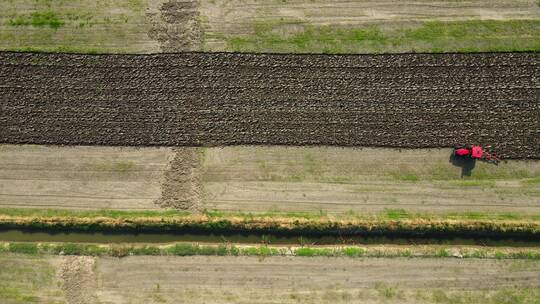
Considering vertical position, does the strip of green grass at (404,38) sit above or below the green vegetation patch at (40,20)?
below

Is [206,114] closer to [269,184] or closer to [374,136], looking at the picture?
[269,184]

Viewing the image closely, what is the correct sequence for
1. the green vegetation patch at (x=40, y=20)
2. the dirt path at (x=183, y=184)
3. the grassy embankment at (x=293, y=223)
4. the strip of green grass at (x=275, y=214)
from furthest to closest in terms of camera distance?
the green vegetation patch at (x=40, y=20) < the dirt path at (x=183, y=184) < the strip of green grass at (x=275, y=214) < the grassy embankment at (x=293, y=223)

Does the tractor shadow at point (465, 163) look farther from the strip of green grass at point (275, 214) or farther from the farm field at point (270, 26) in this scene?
the farm field at point (270, 26)

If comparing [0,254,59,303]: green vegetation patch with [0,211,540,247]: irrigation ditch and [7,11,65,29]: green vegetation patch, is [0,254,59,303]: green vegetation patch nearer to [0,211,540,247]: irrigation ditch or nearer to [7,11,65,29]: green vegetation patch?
[0,211,540,247]: irrigation ditch

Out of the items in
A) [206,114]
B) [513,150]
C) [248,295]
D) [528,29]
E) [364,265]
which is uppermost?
[528,29]

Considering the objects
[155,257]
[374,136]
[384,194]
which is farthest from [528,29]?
[155,257]

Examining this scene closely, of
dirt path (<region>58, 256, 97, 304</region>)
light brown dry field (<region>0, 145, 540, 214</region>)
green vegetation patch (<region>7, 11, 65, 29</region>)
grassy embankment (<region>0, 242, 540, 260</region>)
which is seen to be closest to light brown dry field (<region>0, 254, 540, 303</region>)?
dirt path (<region>58, 256, 97, 304</region>)

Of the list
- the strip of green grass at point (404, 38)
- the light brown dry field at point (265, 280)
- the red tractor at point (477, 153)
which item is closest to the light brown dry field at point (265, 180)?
the red tractor at point (477, 153)
